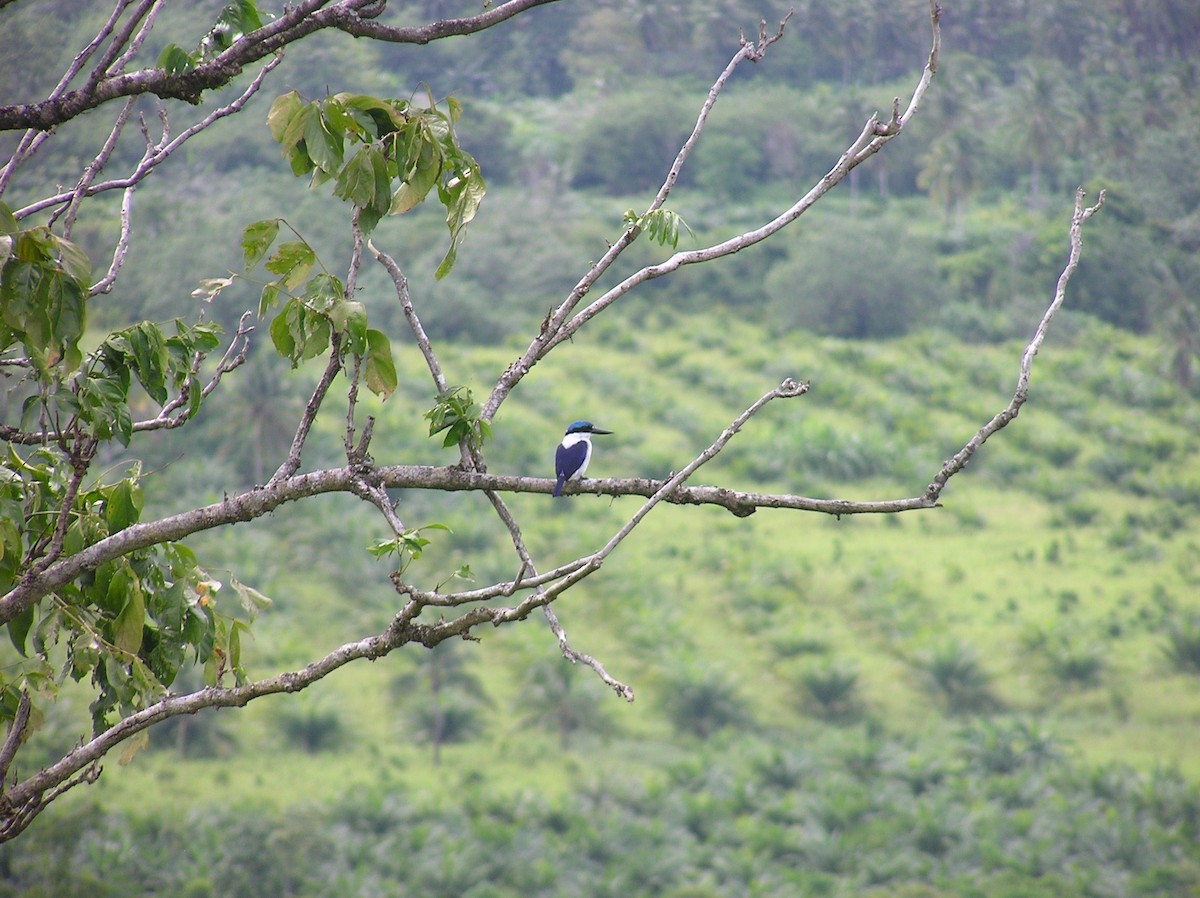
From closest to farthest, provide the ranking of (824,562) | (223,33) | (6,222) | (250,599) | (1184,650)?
(6,222)
(223,33)
(250,599)
(1184,650)
(824,562)

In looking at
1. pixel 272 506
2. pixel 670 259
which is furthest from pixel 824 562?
pixel 272 506

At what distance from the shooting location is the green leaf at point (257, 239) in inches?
113

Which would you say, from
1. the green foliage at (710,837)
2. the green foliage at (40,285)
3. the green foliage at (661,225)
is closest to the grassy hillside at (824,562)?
the green foliage at (710,837)

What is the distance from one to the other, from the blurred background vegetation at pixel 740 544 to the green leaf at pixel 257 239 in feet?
11.9

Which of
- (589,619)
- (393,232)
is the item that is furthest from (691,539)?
(393,232)

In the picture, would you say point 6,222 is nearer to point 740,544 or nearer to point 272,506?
point 272,506

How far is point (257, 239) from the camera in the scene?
2920 mm

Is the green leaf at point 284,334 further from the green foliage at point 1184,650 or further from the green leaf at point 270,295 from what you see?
the green foliage at point 1184,650

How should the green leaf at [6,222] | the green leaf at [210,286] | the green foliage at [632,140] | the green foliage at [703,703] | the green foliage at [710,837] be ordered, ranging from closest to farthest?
the green leaf at [6,222], the green leaf at [210,286], the green foliage at [710,837], the green foliage at [703,703], the green foliage at [632,140]

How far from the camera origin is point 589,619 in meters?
28.3

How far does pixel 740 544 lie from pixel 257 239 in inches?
1144

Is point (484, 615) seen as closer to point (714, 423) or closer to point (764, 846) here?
point (764, 846)

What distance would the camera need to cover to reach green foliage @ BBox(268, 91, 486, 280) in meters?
2.79

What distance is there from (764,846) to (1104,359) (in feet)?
89.9
